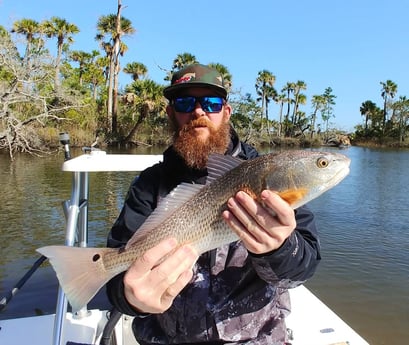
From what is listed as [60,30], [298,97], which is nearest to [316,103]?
[298,97]

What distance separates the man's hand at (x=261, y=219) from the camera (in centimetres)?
170

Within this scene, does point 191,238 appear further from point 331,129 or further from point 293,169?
point 331,129

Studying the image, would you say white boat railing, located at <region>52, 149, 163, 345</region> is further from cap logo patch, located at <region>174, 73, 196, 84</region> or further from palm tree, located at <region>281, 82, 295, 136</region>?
palm tree, located at <region>281, 82, 295, 136</region>

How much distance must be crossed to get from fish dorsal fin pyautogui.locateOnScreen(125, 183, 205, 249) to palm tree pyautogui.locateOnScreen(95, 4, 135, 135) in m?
39.1

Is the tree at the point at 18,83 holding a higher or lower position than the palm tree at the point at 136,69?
lower

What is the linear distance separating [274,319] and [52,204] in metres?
13.6

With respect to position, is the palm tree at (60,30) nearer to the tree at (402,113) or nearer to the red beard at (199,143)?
the red beard at (199,143)

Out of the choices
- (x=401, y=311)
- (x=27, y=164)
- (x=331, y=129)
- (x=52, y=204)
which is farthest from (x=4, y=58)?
(x=331, y=129)

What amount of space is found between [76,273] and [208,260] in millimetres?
832

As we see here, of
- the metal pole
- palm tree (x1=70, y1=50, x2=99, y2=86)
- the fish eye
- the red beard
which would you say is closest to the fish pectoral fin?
the fish eye

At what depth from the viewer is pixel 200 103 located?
9.21 ft

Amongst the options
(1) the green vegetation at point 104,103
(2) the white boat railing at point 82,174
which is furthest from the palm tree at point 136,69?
(2) the white boat railing at point 82,174

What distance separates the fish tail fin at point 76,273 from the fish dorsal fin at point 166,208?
193mm

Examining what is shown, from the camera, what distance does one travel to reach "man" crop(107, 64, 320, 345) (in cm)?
181
